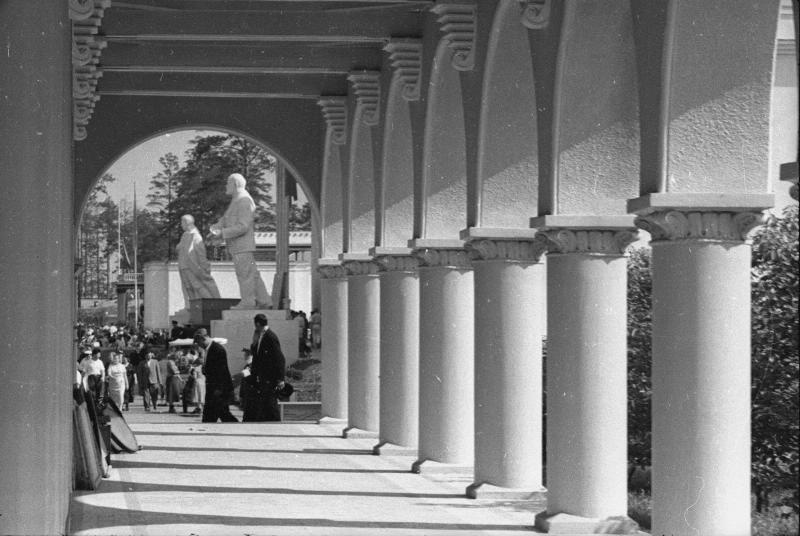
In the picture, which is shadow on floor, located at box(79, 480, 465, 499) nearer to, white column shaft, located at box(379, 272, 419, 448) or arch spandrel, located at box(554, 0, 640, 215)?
white column shaft, located at box(379, 272, 419, 448)

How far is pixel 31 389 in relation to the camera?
6.61 metres

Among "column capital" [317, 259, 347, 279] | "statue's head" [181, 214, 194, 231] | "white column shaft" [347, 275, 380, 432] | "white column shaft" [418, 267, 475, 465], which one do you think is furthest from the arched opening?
"white column shaft" [418, 267, 475, 465]

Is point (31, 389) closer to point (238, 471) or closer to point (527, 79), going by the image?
point (527, 79)

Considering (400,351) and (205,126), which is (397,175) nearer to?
(400,351)

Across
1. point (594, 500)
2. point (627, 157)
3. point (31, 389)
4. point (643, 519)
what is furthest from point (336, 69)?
point (31, 389)

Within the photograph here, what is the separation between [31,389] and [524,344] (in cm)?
649

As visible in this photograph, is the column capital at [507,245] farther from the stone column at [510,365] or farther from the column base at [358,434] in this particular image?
the column base at [358,434]

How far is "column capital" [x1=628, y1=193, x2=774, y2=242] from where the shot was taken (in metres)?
8.59

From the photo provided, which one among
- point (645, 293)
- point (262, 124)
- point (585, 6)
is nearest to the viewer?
point (585, 6)

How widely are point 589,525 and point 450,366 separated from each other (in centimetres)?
442

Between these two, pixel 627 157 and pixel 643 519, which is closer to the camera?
pixel 627 157

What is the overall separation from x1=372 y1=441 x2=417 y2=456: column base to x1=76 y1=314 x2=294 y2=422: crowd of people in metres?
2.97

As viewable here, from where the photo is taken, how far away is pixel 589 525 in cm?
1055

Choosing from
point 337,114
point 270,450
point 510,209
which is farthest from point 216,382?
point 510,209
